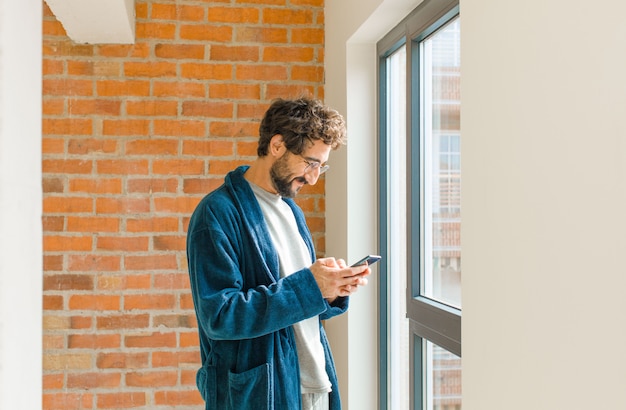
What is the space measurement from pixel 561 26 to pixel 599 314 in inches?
17.6

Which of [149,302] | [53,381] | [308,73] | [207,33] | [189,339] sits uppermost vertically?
[207,33]

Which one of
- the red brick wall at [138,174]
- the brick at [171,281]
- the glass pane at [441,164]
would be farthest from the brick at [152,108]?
the glass pane at [441,164]

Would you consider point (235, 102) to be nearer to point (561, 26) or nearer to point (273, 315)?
point (273, 315)

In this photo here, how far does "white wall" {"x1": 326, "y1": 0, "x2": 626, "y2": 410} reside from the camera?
0.86 metres

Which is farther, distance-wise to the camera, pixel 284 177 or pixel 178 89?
pixel 178 89

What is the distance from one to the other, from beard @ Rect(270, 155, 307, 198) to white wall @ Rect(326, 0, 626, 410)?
0.61 meters

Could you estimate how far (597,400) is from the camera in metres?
0.89

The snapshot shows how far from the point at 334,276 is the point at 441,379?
609mm

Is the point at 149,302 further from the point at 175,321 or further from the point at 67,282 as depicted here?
the point at 67,282

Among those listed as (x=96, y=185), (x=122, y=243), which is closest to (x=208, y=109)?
(x=96, y=185)

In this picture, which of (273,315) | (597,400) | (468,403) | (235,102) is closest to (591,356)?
(597,400)

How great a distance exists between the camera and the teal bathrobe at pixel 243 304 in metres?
1.60

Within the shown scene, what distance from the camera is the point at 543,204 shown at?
102 cm
